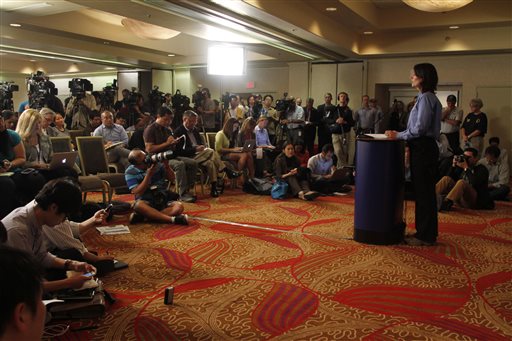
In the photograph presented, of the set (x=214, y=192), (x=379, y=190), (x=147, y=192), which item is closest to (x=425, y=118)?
(x=379, y=190)

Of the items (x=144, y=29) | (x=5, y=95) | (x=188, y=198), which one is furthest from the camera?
(x=5, y=95)

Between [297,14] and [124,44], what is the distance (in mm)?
5012

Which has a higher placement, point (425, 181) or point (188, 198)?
point (425, 181)

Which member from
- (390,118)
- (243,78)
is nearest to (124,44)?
(243,78)

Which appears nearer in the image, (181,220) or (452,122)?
(181,220)

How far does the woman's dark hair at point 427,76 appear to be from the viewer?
4676mm

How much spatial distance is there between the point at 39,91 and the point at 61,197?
7.45 metres

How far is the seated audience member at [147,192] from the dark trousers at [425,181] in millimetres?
2579

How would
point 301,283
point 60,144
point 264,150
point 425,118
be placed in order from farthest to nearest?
point 264,150 → point 60,144 → point 425,118 → point 301,283

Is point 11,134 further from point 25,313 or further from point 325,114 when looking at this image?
point 325,114

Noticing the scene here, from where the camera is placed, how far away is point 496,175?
768 cm

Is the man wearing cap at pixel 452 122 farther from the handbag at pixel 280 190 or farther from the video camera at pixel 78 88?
the video camera at pixel 78 88

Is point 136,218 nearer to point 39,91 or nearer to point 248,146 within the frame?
point 248,146

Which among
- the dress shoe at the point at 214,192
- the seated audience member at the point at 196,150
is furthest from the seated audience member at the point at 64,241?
the dress shoe at the point at 214,192
